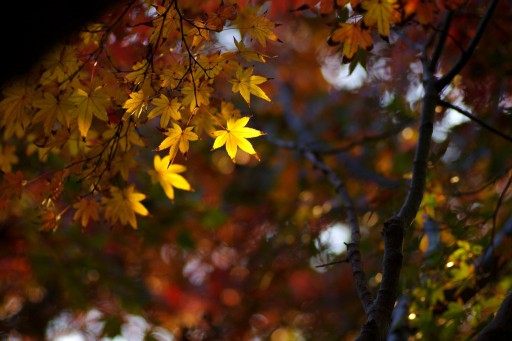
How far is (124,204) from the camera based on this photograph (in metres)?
2.00

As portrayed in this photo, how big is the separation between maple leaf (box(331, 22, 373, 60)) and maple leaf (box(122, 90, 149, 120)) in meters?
0.61

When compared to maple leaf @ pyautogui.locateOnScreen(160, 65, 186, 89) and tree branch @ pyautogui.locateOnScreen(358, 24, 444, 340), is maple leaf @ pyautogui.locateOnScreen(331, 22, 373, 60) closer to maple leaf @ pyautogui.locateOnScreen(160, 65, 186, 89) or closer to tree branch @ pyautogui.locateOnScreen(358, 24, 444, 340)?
tree branch @ pyautogui.locateOnScreen(358, 24, 444, 340)

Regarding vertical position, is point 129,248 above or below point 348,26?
below

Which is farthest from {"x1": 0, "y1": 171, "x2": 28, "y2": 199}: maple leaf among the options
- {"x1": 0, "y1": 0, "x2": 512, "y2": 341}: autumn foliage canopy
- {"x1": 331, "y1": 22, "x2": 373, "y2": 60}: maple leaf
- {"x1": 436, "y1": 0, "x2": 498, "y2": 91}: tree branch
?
{"x1": 436, "y1": 0, "x2": 498, "y2": 91}: tree branch

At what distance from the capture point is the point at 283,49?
24.2ft

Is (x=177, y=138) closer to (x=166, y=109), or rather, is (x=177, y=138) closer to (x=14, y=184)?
(x=166, y=109)

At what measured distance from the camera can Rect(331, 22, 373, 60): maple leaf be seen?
1755mm

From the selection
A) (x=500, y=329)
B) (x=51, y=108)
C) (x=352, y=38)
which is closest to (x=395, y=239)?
(x=500, y=329)

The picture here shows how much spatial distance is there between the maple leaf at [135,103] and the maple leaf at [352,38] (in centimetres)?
61

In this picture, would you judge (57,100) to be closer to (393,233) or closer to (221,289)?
(393,233)

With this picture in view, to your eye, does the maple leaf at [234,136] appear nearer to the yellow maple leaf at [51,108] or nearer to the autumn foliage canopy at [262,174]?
the autumn foliage canopy at [262,174]

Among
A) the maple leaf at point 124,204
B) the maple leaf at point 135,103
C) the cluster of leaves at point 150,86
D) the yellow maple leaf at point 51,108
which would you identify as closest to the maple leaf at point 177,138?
the cluster of leaves at point 150,86

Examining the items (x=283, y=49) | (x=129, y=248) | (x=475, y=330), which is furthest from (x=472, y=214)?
(x=283, y=49)

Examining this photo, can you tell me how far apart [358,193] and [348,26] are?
3495mm
